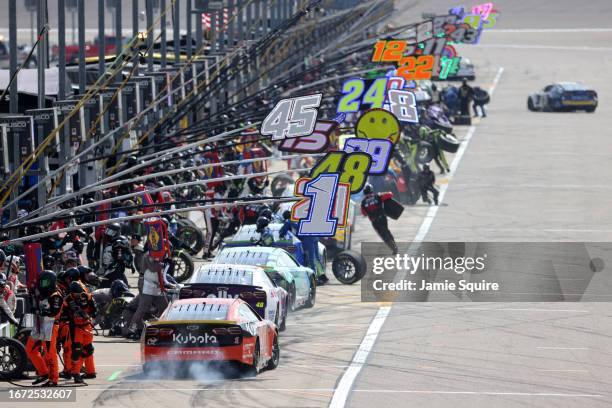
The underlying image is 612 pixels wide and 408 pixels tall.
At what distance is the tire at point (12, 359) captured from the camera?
18391mm

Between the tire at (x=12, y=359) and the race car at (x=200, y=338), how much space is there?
4.62 ft

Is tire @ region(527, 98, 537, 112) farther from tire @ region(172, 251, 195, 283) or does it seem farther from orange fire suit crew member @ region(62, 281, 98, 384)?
orange fire suit crew member @ region(62, 281, 98, 384)

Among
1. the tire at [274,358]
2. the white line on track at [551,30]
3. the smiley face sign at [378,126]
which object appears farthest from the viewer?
the white line on track at [551,30]

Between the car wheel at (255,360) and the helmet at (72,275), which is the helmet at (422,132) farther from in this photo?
the helmet at (72,275)

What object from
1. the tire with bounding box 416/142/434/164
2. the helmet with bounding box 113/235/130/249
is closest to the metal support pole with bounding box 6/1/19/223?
the helmet with bounding box 113/235/130/249

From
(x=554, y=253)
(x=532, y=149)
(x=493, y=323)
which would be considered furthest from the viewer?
(x=532, y=149)

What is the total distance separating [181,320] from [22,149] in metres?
6.91

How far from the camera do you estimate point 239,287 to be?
21.3m

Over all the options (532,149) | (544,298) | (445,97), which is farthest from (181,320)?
(445,97)

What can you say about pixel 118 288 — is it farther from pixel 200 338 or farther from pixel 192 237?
pixel 192 237

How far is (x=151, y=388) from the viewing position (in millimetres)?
18141

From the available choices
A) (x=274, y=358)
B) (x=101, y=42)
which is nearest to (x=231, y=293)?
(x=274, y=358)

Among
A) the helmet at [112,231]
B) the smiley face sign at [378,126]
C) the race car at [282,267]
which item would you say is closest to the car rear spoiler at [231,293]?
the race car at [282,267]

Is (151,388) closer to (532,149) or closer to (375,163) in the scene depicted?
(375,163)
